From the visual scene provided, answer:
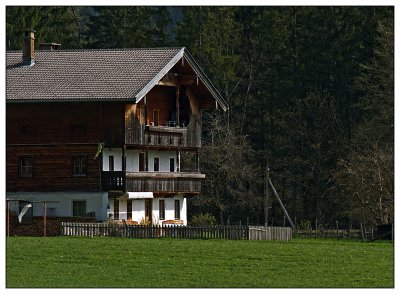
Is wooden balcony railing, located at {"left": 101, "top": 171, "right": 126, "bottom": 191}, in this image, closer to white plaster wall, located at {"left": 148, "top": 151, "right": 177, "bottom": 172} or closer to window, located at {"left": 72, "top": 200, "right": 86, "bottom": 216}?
window, located at {"left": 72, "top": 200, "right": 86, "bottom": 216}

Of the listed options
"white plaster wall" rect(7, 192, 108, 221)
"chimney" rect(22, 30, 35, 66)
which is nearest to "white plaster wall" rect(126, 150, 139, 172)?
"white plaster wall" rect(7, 192, 108, 221)

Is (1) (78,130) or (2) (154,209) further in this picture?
(2) (154,209)

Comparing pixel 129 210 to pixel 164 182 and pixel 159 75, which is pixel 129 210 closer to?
pixel 164 182

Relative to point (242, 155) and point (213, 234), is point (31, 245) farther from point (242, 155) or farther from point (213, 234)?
point (242, 155)

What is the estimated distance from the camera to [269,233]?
5353cm

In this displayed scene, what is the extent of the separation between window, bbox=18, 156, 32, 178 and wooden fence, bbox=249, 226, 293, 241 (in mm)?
12877

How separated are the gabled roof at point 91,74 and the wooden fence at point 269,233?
8814 millimetres

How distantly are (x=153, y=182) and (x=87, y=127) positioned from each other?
446cm

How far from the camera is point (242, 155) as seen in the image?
8194 cm

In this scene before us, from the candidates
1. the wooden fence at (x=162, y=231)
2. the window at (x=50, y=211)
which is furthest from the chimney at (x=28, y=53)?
→ the wooden fence at (x=162, y=231)

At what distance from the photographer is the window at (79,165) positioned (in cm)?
6084

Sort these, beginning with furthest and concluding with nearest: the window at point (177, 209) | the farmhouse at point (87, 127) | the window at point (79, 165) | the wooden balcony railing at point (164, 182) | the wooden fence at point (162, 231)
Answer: the window at point (177, 209) < the wooden balcony railing at point (164, 182) < the window at point (79, 165) < the farmhouse at point (87, 127) < the wooden fence at point (162, 231)

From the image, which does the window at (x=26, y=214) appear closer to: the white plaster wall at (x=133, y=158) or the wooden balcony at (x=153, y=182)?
the wooden balcony at (x=153, y=182)

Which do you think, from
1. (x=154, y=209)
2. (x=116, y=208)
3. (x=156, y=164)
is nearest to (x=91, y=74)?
(x=116, y=208)
